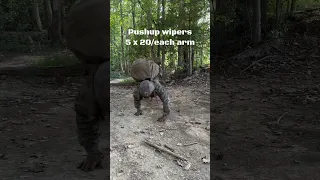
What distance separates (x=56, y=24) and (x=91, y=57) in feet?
23.9

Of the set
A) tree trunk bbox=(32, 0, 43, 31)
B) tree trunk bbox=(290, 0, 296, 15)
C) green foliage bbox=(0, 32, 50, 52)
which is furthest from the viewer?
tree trunk bbox=(32, 0, 43, 31)

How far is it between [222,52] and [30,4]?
5619 mm

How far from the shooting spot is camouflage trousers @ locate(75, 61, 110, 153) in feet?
4.49

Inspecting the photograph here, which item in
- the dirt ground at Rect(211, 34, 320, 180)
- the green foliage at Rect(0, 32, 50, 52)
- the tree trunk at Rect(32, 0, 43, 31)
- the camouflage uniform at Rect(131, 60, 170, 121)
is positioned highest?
the tree trunk at Rect(32, 0, 43, 31)

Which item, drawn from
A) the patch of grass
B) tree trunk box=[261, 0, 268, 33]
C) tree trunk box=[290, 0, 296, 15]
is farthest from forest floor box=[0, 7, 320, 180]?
tree trunk box=[290, 0, 296, 15]

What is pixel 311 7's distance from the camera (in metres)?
7.57

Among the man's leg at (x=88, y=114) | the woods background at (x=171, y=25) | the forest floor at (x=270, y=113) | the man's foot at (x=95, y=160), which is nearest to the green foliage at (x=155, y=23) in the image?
the woods background at (x=171, y=25)

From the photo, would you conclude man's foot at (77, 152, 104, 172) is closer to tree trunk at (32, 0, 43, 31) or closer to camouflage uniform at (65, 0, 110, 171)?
camouflage uniform at (65, 0, 110, 171)

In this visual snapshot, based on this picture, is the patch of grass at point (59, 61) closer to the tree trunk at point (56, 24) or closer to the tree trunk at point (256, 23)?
the tree trunk at point (56, 24)

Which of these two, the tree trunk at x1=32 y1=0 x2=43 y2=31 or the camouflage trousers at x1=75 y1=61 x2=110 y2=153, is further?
the tree trunk at x1=32 y1=0 x2=43 y2=31

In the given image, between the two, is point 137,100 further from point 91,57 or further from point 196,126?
point 91,57

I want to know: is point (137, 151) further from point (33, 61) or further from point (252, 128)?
point (33, 61)

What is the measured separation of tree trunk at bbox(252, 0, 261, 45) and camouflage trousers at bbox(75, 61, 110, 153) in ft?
17.2

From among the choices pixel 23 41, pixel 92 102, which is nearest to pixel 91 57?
pixel 92 102
